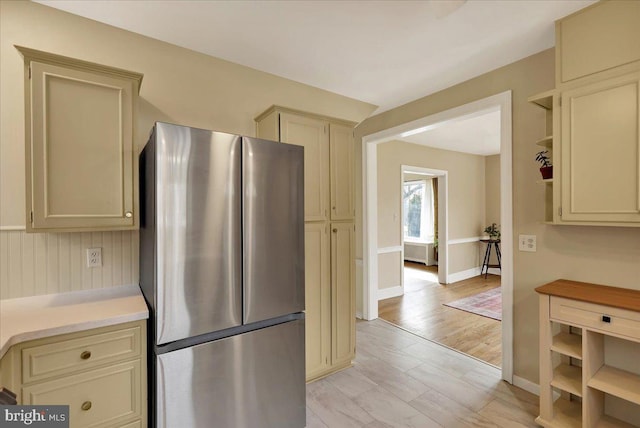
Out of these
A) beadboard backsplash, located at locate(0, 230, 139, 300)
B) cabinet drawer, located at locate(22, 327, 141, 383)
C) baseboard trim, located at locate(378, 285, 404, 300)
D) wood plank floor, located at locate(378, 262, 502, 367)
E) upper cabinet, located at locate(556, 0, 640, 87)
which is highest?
upper cabinet, located at locate(556, 0, 640, 87)

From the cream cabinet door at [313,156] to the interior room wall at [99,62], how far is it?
17.1 inches

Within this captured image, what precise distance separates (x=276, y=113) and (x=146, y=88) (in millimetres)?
922

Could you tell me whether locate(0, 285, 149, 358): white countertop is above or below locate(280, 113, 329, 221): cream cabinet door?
below

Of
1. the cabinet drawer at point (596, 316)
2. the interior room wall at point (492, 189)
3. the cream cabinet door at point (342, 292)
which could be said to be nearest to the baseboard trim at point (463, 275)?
the interior room wall at point (492, 189)

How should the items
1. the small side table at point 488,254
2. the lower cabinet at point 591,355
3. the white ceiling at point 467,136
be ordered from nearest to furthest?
the lower cabinet at point 591,355
the white ceiling at point 467,136
the small side table at point 488,254

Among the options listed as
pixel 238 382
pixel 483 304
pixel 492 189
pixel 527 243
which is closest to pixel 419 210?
pixel 492 189

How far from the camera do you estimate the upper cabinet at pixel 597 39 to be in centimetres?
162

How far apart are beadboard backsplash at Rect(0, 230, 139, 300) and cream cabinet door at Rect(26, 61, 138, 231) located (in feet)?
1.09

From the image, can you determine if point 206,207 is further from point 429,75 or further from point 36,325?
point 429,75

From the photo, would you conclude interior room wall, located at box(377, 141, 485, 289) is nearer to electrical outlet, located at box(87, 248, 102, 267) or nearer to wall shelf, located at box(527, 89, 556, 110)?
wall shelf, located at box(527, 89, 556, 110)

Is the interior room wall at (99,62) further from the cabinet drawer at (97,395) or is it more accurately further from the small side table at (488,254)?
the small side table at (488,254)

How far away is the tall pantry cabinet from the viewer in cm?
233

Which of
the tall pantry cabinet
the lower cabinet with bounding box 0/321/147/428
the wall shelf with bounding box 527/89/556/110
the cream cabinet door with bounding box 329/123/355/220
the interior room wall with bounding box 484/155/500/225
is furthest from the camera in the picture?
the interior room wall with bounding box 484/155/500/225

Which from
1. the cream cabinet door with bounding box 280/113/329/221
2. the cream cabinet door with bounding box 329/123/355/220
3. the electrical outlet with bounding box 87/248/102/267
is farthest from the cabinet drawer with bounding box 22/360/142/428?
the cream cabinet door with bounding box 329/123/355/220
